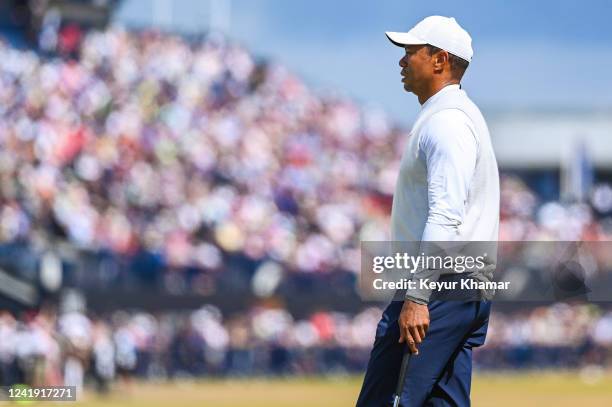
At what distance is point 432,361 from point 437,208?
63 cm

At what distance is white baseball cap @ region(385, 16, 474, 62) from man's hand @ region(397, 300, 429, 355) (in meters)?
1.00

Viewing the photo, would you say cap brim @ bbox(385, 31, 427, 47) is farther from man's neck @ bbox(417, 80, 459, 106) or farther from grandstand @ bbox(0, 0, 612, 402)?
grandstand @ bbox(0, 0, 612, 402)

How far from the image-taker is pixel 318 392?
870 inches

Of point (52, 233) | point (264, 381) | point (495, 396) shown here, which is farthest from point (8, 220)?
point (495, 396)

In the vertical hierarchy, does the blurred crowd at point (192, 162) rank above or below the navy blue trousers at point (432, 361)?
above

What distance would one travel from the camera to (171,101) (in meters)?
30.6

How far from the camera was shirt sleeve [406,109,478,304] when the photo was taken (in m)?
4.90

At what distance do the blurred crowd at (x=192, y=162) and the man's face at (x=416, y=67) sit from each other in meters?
17.3

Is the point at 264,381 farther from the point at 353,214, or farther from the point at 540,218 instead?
the point at 540,218

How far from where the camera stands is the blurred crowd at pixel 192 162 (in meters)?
23.8
